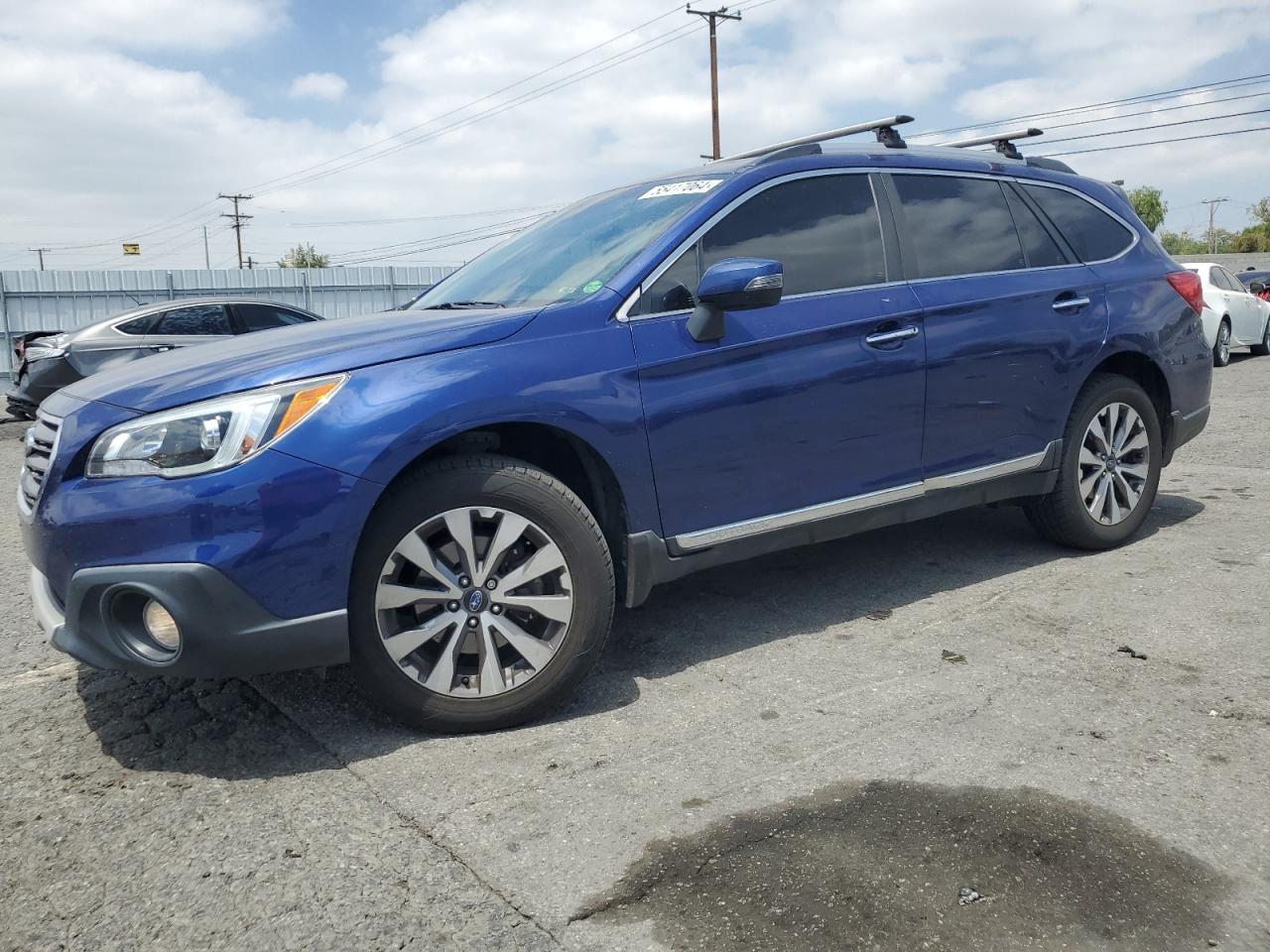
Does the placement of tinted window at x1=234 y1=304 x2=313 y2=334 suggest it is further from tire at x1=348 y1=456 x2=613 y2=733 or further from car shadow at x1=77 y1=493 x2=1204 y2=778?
tire at x1=348 y1=456 x2=613 y2=733

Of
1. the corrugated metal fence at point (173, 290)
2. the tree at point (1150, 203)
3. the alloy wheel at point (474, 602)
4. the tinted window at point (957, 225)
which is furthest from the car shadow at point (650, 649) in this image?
the tree at point (1150, 203)

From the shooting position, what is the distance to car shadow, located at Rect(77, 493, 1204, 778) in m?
3.17

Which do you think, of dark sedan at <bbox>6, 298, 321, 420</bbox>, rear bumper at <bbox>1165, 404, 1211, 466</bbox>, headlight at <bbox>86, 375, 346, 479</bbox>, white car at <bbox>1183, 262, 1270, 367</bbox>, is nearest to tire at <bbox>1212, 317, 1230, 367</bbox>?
white car at <bbox>1183, 262, 1270, 367</bbox>

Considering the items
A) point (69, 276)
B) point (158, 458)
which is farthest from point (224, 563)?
point (69, 276)

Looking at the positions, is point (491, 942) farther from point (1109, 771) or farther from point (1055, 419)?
point (1055, 419)

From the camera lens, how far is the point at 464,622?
3.16 m

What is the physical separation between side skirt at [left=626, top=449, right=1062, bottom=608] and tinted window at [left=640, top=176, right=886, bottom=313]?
816 millimetres

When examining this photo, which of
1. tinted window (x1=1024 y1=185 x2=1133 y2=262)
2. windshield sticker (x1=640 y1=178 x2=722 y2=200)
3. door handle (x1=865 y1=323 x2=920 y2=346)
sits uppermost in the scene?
windshield sticker (x1=640 y1=178 x2=722 y2=200)

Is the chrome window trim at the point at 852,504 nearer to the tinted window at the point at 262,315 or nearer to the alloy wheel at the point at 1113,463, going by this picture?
the alloy wheel at the point at 1113,463

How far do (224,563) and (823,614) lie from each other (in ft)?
7.71

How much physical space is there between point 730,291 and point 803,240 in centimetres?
67

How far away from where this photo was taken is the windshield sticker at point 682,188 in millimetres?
3938

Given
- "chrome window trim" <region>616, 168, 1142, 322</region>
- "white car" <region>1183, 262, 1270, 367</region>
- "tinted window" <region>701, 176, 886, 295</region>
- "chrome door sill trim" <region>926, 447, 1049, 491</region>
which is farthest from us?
"white car" <region>1183, 262, 1270, 367</region>

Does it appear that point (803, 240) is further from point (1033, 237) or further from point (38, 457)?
point (38, 457)
